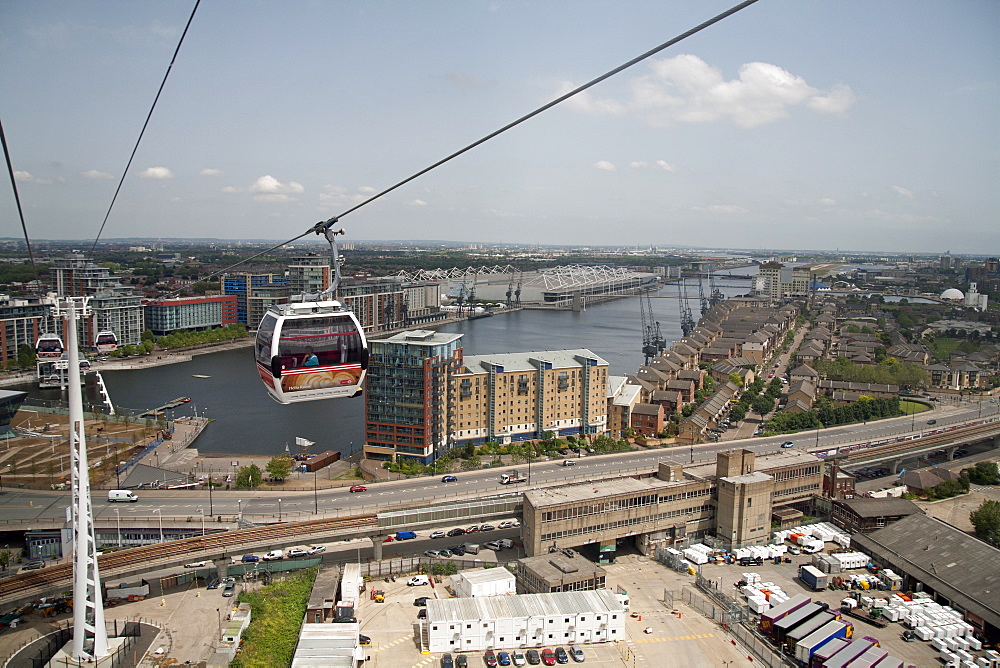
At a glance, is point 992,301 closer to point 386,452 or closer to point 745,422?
point 745,422

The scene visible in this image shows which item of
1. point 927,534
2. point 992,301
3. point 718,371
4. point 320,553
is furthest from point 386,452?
point 992,301

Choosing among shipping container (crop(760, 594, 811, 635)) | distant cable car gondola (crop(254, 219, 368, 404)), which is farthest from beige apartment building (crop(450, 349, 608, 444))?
distant cable car gondola (crop(254, 219, 368, 404))

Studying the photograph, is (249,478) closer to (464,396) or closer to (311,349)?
(464,396)

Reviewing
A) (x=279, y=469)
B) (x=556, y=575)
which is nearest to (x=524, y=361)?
(x=279, y=469)

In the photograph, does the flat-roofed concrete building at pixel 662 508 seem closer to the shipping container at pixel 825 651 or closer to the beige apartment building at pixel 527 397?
the shipping container at pixel 825 651

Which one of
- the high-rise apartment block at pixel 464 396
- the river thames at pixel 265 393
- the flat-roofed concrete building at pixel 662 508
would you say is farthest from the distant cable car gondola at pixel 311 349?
the river thames at pixel 265 393
